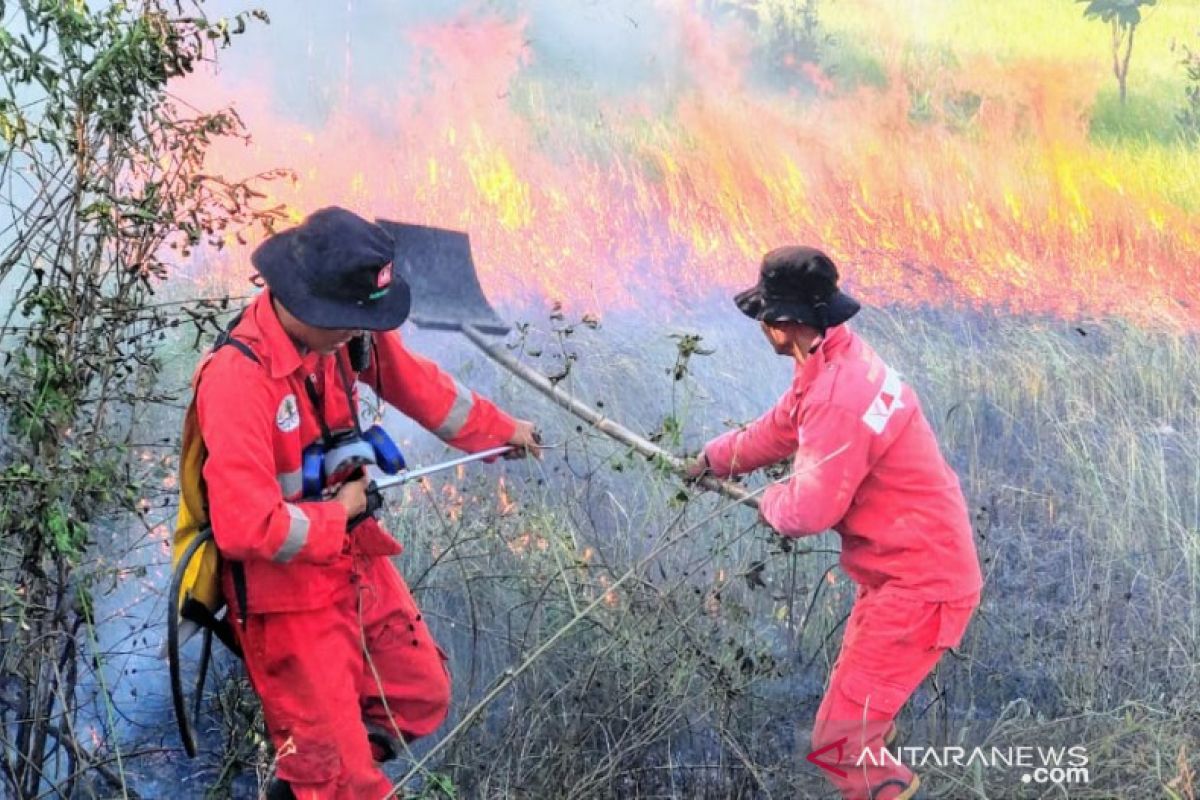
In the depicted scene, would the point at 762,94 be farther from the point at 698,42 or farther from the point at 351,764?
the point at 351,764

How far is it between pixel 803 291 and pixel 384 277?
1.32 meters

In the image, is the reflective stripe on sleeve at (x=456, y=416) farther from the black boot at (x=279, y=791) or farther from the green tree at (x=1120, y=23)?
the green tree at (x=1120, y=23)

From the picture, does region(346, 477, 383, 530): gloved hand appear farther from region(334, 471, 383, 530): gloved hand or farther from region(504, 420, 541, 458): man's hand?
region(504, 420, 541, 458): man's hand

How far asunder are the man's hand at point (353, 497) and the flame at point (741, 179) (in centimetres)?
270

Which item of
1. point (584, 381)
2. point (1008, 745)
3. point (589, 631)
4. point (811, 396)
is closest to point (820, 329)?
point (811, 396)

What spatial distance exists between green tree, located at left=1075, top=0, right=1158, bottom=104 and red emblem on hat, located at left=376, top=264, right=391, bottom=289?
19.3 ft

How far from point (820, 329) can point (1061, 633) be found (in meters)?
1.95

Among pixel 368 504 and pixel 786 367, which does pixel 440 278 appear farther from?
pixel 786 367

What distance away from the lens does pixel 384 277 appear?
323 centimetres

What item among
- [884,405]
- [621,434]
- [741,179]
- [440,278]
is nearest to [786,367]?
[741,179]

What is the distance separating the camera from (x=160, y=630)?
4617mm

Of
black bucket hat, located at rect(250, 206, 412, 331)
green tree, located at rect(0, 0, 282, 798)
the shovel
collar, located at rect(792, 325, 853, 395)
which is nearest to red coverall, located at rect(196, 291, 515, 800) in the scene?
black bucket hat, located at rect(250, 206, 412, 331)

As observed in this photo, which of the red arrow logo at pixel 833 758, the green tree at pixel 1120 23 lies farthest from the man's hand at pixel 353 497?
the green tree at pixel 1120 23

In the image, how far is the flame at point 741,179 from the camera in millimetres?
5941
